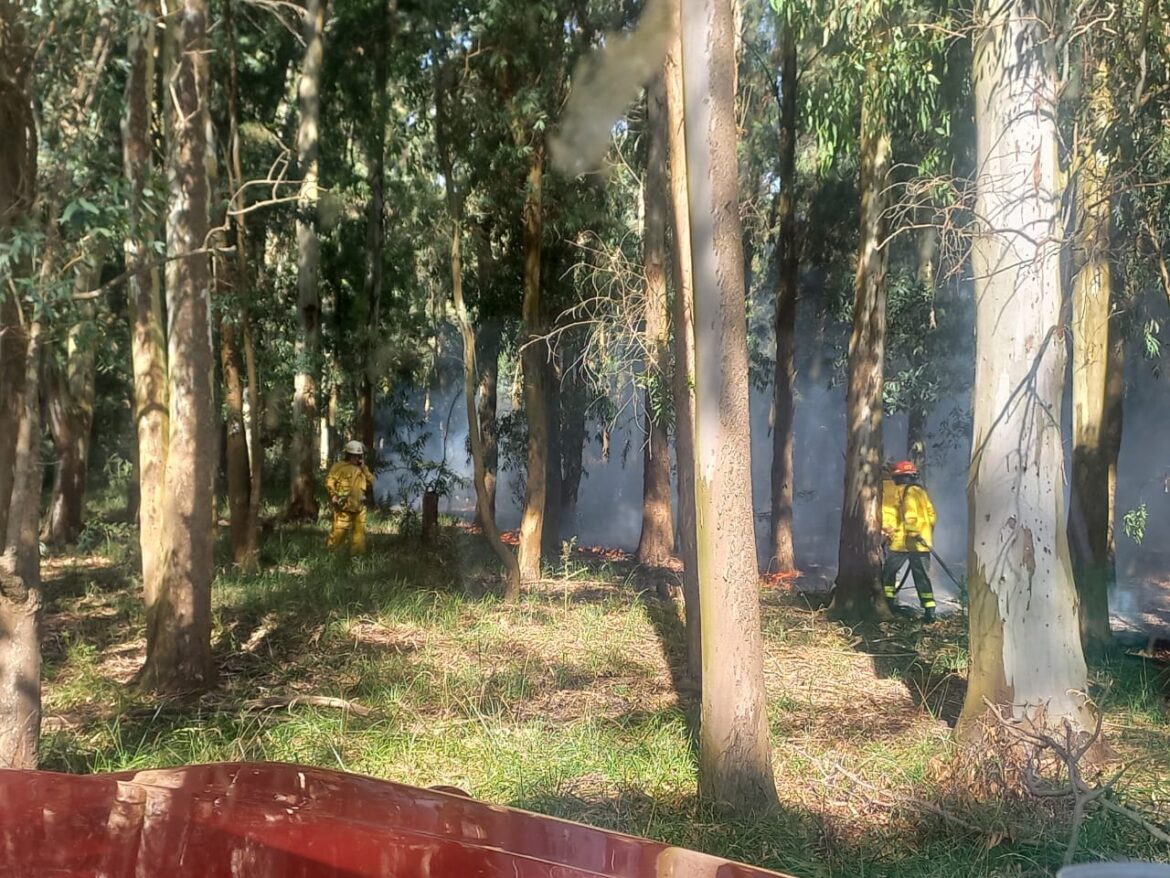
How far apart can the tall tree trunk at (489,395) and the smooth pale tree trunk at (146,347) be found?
773 centimetres

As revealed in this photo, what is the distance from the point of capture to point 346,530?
12.4 m

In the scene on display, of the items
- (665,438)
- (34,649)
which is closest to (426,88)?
(665,438)

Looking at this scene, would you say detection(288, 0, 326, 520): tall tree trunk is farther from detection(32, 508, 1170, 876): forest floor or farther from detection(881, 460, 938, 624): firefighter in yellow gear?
detection(881, 460, 938, 624): firefighter in yellow gear

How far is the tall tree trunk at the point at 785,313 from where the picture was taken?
43.7 ft

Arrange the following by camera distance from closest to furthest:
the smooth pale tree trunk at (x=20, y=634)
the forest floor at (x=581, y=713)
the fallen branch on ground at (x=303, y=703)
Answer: the smooth pale tree trunk at (x=20, y=634) < the forest floor at (x=581, y=713) < the fallen branch on ground at (x=303, y=703)

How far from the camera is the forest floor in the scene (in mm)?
4688


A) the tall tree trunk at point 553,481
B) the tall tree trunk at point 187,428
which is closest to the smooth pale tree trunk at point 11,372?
the tall tree trunk at point 187,428

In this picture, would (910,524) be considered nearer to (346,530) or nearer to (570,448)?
(346,530)

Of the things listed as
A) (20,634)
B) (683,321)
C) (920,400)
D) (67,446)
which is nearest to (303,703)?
(20,634)

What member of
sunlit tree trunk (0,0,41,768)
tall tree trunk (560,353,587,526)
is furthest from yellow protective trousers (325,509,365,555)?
sunlit tree trunk (0,0,41,768)

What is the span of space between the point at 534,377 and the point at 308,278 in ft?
14.7

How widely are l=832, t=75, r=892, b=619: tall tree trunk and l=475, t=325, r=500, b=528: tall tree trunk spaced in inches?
235

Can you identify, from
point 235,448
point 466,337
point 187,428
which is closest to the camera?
point 187,428

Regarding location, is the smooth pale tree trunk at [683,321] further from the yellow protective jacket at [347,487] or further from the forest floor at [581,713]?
the yellow protective jacket at [347,487]
